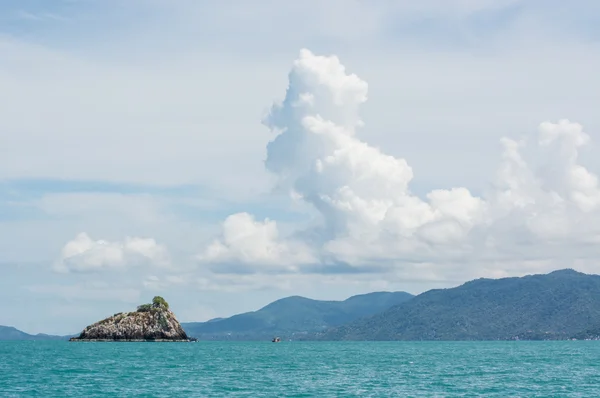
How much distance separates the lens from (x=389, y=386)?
127m

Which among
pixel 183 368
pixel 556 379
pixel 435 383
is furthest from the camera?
pixel 183 368

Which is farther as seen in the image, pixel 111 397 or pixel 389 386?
pixel 389 386

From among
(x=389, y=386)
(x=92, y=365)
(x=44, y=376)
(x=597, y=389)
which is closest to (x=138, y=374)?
(x=44, y=376)

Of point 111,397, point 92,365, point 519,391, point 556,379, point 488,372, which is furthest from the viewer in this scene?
point 92,365

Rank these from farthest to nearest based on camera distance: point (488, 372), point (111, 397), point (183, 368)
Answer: point (183, 368) → point (488, 372) → point (111, 397)

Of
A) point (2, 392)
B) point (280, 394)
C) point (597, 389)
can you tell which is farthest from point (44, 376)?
point (597, 389)

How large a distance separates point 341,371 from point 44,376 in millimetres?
57830

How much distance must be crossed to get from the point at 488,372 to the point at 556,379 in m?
18.8

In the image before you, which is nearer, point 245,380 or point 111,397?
point 111,397

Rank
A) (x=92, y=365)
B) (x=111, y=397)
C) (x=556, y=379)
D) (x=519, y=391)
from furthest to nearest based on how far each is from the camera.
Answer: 1. (x=92, y=365)
2. (x=556, y=379)
3. (x=519, y=391)
4. (x=111, y=397)

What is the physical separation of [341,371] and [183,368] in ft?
110

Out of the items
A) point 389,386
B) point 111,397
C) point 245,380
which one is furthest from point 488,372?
point 111,397

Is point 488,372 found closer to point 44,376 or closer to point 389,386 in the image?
point 389,386

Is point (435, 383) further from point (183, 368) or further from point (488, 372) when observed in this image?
point (183, 368)
